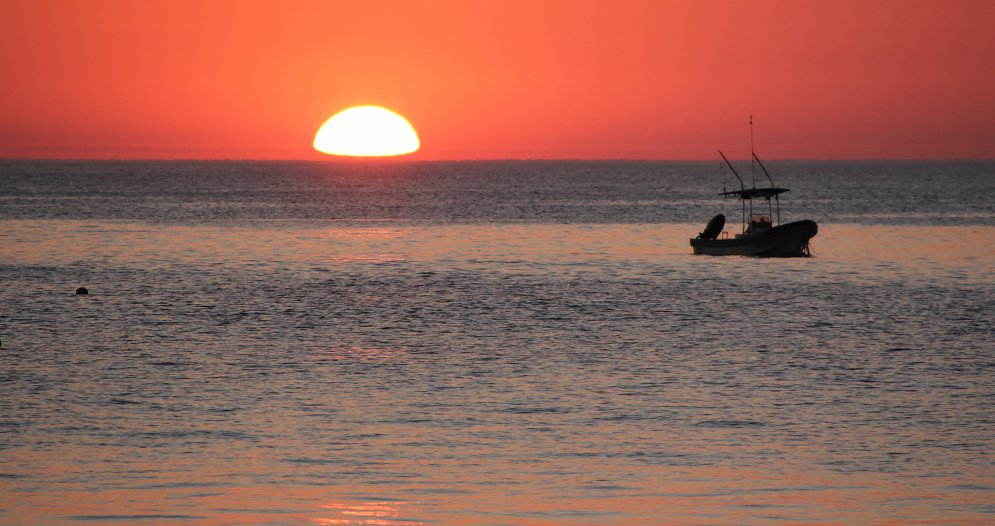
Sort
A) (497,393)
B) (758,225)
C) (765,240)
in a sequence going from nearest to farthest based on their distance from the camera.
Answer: (497,393) < (765,240) < (758,225)

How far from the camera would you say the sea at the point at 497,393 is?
1941cm

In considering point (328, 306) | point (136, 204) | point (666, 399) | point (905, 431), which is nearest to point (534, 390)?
point (666, 399)

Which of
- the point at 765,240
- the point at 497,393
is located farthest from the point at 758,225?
the point at 497,393

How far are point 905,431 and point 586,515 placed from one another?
29.2 ft

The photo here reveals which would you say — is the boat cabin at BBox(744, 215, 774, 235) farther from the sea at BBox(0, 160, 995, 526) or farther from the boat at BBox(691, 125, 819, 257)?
the sea at BBox(0, 160, 995, 526)

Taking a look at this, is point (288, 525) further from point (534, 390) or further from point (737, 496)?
point (534, 390)

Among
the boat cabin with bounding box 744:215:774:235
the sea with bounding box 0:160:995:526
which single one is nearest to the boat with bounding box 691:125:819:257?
the boat cabin with bounding box 744:215:774:235

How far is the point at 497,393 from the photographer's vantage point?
28.6m

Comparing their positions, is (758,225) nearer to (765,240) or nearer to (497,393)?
(765,240)

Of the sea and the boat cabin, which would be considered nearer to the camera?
the sea

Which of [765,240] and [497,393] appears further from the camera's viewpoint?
[765,240]

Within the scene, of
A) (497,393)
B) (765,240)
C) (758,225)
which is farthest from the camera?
(758,225)

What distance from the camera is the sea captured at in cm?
1941

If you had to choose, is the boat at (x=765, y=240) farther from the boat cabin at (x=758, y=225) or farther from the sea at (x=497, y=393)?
the sea at (x=497, y=393)
